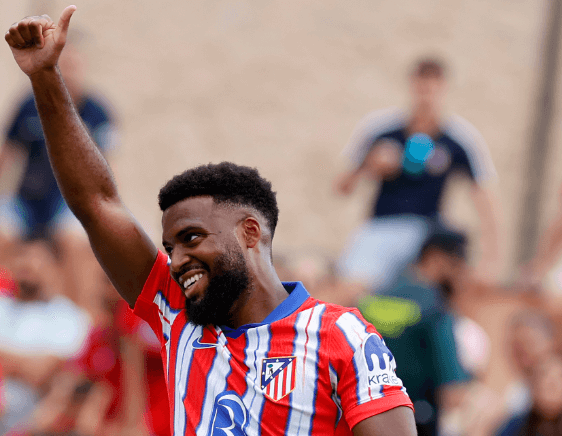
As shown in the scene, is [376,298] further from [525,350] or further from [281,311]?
[281,311]

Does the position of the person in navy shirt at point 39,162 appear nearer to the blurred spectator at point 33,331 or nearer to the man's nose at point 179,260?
the blurred spectator at point 33,331

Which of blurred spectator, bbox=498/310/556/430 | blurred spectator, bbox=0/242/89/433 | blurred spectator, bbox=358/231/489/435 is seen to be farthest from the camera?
blurred spectator, bbox=0/242/89/433

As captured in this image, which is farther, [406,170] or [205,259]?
[406,170]

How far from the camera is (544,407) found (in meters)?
4.93

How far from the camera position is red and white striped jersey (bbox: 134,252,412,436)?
2125mm

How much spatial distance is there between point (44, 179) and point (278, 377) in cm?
476

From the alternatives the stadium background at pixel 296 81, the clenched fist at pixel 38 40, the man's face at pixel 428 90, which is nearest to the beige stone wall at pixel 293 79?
the stadium background at pixel 296 81

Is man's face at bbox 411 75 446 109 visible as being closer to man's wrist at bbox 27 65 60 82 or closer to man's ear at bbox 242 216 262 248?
man's ear at bbox 242 216 262 248

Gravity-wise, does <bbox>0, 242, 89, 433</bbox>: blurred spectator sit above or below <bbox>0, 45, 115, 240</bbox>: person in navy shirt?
below

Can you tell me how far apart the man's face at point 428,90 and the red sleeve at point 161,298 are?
4194 millimetres

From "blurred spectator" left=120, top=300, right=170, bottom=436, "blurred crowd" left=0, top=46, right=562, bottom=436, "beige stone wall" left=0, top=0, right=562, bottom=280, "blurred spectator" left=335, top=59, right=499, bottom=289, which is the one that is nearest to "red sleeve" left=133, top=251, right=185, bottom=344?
"blurred crowd" left=0, top=46, right=562, bottom=436

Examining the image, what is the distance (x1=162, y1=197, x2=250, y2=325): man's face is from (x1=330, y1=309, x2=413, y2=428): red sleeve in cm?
35

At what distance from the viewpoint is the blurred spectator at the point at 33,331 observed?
18.1 ft

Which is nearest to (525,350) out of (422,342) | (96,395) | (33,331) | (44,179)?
(422,342)
